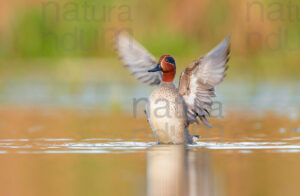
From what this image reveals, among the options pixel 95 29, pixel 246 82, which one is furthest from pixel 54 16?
pixel 246 82

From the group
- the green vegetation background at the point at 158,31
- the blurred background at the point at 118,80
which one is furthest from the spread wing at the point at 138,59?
the green vegetation background at the point at 158,31

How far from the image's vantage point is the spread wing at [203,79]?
853 cm

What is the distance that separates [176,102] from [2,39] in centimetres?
965

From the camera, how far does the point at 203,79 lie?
8.69m

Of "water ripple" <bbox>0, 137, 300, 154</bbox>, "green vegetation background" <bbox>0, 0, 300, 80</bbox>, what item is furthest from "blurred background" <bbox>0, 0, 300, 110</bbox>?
"water ripple" <bbox>0, 137, 300, 154</bbox>

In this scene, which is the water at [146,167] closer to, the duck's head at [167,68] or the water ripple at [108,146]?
the water ripple at [108,146]

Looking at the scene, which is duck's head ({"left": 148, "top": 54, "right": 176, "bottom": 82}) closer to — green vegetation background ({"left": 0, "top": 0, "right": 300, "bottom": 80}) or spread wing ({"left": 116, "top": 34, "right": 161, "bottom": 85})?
spread wing ({"left": 116, "top": 34, "right": 161, "bottom": 85})

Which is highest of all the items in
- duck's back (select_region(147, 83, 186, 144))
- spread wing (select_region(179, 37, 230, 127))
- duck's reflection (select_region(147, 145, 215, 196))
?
spread wing (select_region(179, 37, 230, 127))

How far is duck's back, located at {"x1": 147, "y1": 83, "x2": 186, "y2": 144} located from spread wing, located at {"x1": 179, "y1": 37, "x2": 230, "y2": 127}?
125mm

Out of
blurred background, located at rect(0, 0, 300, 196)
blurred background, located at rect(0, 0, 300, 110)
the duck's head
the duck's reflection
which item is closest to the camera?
the duck's reflection

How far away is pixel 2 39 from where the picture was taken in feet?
58.1

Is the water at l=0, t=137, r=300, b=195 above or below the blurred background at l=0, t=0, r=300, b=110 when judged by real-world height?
below

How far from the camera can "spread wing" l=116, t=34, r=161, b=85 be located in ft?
32.1

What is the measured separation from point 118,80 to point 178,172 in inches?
428
